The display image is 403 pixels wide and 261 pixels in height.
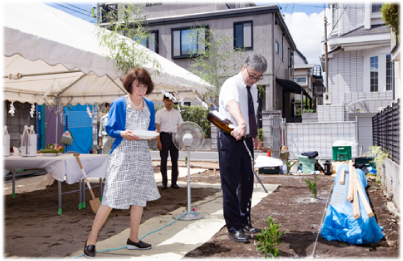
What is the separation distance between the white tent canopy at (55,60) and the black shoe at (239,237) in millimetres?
2754

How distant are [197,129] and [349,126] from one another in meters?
7.41

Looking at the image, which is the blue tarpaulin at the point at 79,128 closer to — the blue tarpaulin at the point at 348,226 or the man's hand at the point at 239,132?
the man's hand at the point at 239,132

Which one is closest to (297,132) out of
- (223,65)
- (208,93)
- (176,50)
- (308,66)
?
(208,93)

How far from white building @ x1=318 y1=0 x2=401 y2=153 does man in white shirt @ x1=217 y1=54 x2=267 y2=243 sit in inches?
472

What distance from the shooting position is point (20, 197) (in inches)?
248

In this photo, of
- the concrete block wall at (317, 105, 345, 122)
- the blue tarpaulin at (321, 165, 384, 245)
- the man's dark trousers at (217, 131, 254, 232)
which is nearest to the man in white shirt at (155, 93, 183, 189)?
the man's dark trousers at (217, 131, 254, 232)

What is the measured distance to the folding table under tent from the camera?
3.58 m

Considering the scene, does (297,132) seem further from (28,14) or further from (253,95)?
(28,14)

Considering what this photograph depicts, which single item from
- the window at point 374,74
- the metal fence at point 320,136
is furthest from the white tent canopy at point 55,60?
the window at point 374,74

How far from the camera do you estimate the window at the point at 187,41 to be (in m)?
17.6

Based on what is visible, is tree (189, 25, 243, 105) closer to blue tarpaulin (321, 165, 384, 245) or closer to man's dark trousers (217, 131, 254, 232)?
man's dark trousers (217, 131, 254, 232)

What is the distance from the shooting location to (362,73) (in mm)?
15227

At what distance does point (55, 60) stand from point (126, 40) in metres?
1.80

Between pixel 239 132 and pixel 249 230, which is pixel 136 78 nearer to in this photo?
pixel 239 132
